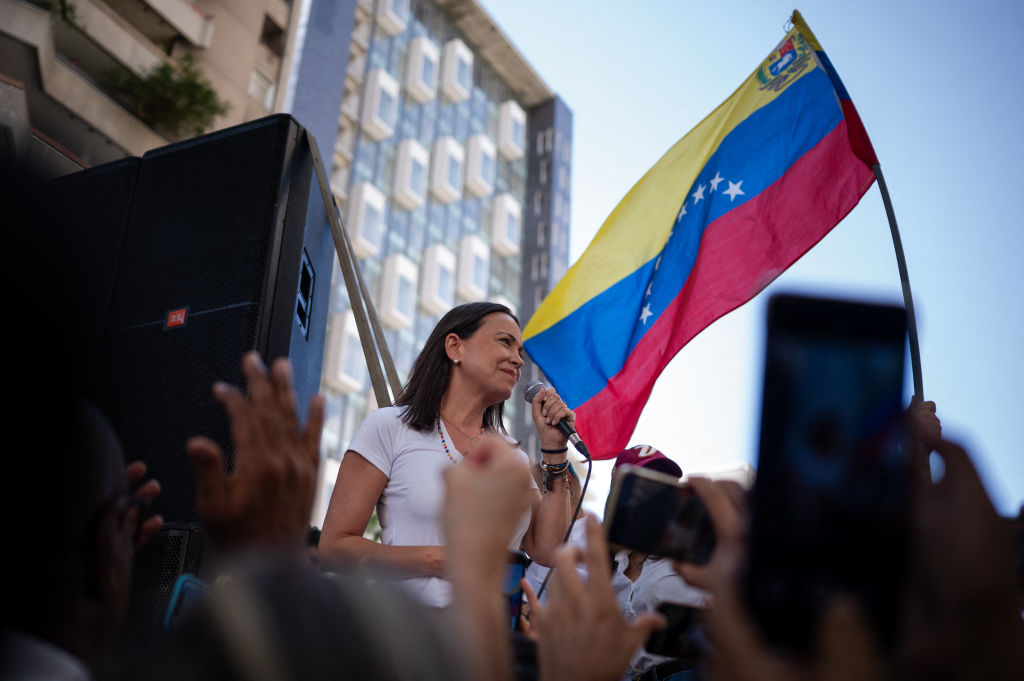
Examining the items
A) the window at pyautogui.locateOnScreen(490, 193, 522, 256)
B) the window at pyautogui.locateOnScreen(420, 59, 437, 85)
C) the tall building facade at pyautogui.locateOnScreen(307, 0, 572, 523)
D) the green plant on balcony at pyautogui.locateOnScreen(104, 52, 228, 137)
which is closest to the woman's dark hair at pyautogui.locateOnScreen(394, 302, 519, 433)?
the green plant on balcony at pyautogui.locateOnScreen(104, 52, 228, 137)

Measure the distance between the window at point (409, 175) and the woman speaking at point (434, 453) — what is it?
26299 millimetres

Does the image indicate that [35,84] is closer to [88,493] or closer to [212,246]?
[212,246]

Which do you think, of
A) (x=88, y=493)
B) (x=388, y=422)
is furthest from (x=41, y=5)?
(x=88, y=493)

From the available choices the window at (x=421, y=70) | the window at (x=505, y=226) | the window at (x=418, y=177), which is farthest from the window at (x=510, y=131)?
the window at (x=418, y=177)

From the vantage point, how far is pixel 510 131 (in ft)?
116

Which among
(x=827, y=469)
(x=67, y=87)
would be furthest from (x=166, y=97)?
(x=827, y=469)

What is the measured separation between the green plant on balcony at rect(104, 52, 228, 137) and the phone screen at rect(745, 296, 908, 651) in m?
15.6

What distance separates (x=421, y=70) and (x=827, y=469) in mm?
31759

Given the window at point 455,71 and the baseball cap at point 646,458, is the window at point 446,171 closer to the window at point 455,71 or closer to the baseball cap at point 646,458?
the window at point 455,71

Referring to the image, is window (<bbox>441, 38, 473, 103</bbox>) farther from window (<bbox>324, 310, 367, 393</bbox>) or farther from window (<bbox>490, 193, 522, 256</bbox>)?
window (<bbox>324, 310, 367, 393</bbox>)

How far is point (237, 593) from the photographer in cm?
75

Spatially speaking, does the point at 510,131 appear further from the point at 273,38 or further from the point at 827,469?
the point at 827,469

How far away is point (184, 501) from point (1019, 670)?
2.52 meters

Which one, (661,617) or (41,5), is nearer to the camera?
(661,617)
